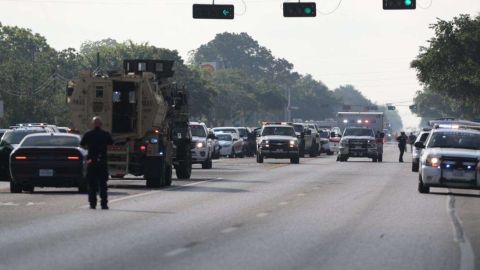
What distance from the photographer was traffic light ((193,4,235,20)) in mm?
46750

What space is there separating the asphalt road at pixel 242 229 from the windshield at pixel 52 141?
1.20 m

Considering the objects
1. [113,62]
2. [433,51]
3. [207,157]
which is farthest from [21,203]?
[113,62]

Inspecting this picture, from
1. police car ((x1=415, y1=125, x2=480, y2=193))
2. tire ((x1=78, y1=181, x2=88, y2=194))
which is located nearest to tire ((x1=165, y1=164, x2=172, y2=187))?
tire ((x1=78, y1=181, x2=88, y2=194))

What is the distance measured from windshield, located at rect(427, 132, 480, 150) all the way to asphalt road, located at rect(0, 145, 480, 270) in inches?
50.9

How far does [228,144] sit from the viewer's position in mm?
75812

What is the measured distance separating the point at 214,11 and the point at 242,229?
26.7 m

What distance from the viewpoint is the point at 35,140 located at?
31891 mm

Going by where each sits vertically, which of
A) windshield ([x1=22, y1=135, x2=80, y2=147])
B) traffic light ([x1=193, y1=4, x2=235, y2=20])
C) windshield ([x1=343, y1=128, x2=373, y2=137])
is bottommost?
windshield ([x1=343, y1=128, x2=373, y2=137])

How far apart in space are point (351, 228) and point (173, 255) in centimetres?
565

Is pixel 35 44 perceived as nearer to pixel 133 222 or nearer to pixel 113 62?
pixel 113 62

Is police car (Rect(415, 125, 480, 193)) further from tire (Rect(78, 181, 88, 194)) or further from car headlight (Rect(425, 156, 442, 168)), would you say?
tire (Rect(78, 181, 88, 194))

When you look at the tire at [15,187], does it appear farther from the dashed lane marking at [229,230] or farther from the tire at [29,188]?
the dashed lane marking at [229,230]

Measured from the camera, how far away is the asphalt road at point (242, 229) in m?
16.0

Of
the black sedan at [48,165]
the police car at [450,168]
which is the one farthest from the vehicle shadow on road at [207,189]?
the police car at [450,168]
